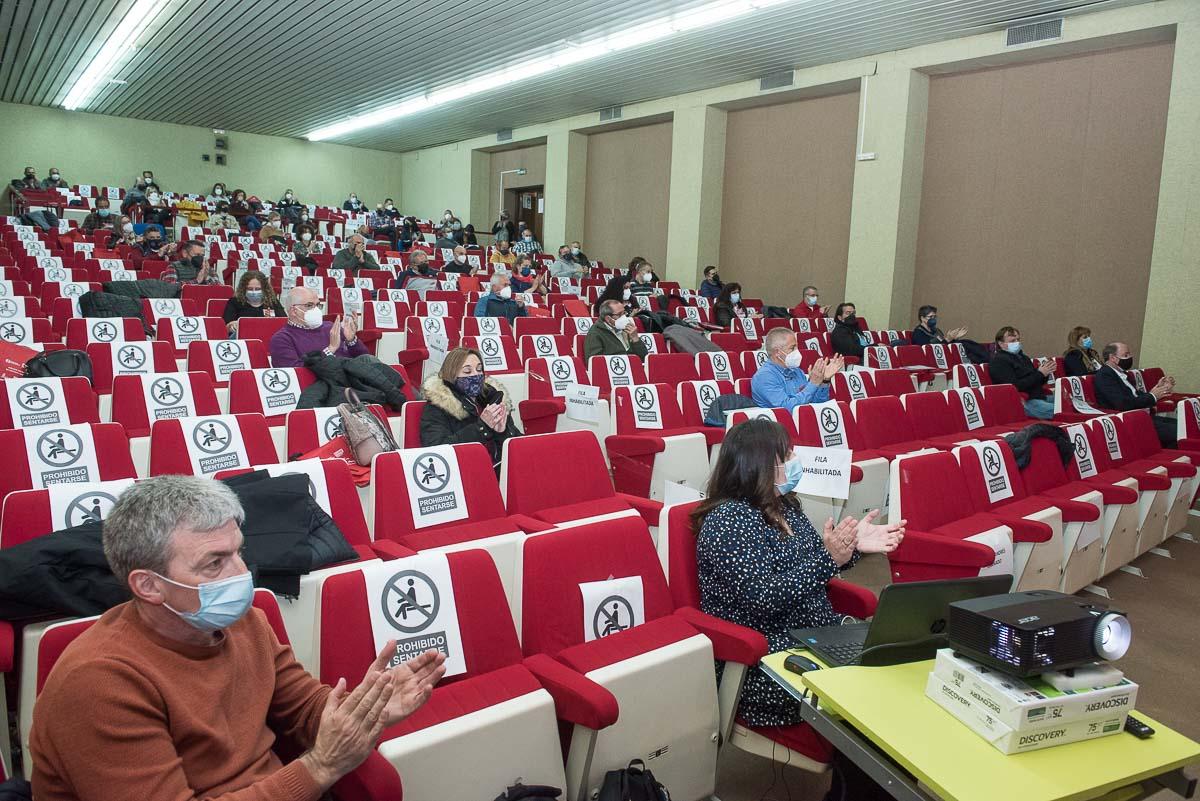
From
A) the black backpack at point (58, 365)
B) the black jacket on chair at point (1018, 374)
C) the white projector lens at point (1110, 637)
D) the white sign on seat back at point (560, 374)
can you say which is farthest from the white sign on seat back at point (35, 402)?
the black jacket on chair at point (1018, 374)

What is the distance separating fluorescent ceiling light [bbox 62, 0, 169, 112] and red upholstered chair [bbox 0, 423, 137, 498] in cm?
1008

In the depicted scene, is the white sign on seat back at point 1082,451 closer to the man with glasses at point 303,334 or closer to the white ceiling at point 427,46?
the man with glasses at point 303,334

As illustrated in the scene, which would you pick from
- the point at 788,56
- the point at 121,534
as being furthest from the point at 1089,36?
the point at 121,534

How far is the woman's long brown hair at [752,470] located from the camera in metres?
2.46

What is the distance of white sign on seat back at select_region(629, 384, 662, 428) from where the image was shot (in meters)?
5.03

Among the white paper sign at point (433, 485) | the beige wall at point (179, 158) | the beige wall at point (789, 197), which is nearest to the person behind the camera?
the white paper sign at point (433, 485)

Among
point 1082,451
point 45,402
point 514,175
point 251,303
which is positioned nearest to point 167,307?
point 251,303

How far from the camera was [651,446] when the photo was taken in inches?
175

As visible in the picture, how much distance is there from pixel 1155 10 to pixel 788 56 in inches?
181

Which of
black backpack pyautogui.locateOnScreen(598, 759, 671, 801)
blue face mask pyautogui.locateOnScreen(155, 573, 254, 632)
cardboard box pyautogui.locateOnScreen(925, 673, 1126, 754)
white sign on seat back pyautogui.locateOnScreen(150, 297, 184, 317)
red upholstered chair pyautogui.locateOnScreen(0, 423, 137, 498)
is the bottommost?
black backpack pyautogui.locateOnScreen(598, 759, 671, 801)

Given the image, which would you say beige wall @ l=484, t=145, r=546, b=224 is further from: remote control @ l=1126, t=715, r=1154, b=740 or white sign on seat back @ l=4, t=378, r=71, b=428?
remote control @ l=1126, t=715, r=1154, b=740

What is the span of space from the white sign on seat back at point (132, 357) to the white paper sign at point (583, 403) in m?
2.68

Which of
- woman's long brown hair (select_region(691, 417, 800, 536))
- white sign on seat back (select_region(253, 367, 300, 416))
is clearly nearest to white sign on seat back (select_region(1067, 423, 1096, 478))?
woman's long brown hair (select_region(691, 417, 800, 536))

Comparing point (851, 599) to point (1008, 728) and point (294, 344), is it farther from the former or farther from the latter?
point (294, 344)
